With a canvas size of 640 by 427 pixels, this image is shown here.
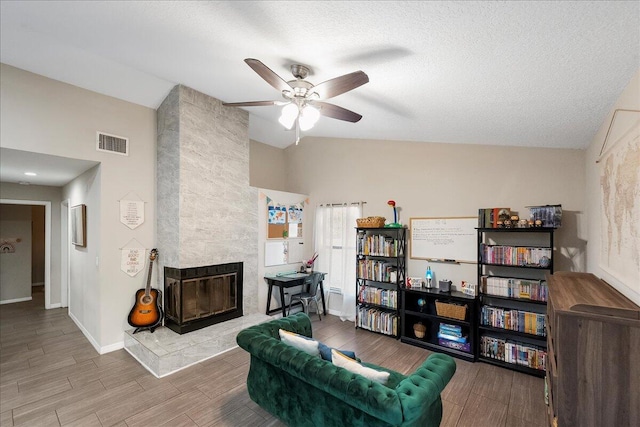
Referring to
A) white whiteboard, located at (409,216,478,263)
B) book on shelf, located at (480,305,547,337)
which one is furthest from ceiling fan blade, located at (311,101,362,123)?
book on shelf, located at (480,305,547,337)

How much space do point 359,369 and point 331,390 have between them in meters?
0.22

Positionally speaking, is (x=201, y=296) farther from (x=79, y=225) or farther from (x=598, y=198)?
(x=598, y=198)

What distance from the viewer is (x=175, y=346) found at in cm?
324

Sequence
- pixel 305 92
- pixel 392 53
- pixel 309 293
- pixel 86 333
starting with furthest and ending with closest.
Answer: pixel 309 293, pixel 86 333, pixel 305 92, pixel 392 53

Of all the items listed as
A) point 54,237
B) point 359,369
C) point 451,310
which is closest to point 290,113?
point 359,369

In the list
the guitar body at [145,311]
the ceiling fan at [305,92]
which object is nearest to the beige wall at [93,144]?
the guitar body at [145,311]

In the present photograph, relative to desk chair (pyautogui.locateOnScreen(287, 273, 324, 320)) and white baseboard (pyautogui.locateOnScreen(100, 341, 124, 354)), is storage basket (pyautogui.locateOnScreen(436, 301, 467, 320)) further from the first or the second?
white baseboard (pyautogui.locateOnScreen(100, 341, 124, 354))

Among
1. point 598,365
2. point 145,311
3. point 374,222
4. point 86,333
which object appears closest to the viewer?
point 598,365

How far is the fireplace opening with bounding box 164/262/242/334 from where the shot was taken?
11.8 feet

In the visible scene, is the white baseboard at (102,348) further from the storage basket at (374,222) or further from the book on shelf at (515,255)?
the book on shelf at (515,255)

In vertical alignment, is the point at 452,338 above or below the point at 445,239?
below

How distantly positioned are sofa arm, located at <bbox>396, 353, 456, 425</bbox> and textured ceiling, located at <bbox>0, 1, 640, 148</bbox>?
195 centimetres

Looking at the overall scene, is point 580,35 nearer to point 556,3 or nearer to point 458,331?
point 556,3

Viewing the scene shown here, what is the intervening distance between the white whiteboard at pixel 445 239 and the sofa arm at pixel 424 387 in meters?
2.12
